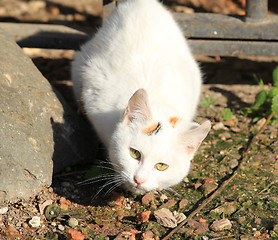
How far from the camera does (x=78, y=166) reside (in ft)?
12.3

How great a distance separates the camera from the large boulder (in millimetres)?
3039

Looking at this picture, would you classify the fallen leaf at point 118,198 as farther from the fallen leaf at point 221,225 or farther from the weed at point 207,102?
the weed at point 207,102

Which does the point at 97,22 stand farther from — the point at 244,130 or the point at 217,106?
the point at 244,130

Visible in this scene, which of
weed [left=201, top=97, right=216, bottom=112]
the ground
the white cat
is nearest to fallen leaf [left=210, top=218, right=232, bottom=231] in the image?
the ground

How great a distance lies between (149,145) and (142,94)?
35 cm

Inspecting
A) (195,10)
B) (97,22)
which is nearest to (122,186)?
(97,22)

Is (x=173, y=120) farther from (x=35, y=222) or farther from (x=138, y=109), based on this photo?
(x=35, y=222)

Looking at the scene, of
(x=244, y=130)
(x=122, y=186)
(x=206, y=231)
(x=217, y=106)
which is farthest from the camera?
(x=217, y=106)

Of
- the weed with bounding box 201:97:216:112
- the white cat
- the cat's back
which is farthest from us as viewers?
the weed with bounding box 201:97:216:112

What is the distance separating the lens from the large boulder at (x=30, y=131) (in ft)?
9.97

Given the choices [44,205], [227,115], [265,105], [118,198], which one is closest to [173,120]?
[118,198]

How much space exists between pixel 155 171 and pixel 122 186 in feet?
2.07

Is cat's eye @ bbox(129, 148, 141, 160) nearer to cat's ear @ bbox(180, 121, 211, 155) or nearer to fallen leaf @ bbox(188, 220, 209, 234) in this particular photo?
cat's ear @ bbox(180, 121, 211, 155)

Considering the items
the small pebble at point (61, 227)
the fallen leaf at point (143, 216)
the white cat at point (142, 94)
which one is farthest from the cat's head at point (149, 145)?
the small pebble at point (61, 227)
